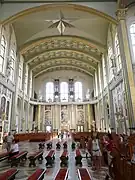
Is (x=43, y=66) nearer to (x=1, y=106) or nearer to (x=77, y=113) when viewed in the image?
(x=77, y=113)

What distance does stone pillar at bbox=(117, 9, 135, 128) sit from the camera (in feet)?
37.9

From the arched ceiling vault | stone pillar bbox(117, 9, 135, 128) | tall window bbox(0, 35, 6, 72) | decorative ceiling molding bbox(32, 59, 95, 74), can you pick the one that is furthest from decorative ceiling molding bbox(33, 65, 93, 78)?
stone pillar bbox(117, 9, 135, 128)

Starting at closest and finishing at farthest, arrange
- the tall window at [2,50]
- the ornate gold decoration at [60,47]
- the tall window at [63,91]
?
the tall window at [2,50]
the ornate gold decoration at [60,47]
the tall window at [63,91]

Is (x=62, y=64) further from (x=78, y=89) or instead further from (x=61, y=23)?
(x=61, y=23)

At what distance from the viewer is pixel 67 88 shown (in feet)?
114

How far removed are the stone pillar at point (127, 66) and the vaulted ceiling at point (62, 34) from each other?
0.98m

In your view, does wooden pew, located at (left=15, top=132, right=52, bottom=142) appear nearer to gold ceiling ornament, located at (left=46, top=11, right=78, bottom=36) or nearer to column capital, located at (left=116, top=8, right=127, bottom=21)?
gold ceiling ornament, located at (left=46, top=11, right=78, bottom=36)

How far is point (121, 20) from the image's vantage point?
46.3 feet

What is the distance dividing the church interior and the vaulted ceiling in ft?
0.35

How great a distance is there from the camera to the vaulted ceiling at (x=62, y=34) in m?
17.4

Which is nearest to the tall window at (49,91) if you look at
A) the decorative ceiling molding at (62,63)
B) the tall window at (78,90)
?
the decorative ceiling molding at (62,63)

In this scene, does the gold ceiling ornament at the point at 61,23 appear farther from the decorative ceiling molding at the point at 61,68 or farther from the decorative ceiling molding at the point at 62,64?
the decorative ceiling molding at the point at 61,68

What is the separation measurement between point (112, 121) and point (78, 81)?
17.5 m

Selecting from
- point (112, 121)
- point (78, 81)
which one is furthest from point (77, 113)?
point (112, 121)
